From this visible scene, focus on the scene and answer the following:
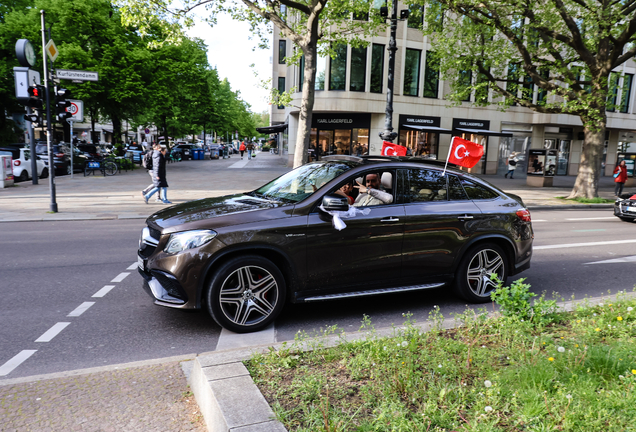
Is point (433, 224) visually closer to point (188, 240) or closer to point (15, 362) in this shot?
point (188, 240)

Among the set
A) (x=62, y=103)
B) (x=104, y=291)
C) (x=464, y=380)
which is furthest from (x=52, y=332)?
(x=62, y=103)

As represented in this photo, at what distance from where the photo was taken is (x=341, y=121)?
31078 mm

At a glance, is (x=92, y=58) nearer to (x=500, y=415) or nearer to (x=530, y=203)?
(x=530, y=203)

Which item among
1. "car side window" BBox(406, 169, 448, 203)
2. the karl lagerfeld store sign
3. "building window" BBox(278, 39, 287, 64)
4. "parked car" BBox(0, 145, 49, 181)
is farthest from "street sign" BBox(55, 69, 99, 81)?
"building window" BBox(278, 39, 287, 64)

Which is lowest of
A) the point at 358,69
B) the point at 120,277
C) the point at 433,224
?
the point at 120,277

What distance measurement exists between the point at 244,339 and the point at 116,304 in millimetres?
1943

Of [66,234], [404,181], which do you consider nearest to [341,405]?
[404,181]

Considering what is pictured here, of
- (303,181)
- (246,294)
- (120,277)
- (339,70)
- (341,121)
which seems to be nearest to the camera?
(246,294)

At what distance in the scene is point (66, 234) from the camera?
1016cm

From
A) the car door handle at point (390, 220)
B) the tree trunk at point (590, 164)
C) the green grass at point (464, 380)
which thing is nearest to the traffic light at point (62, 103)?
the car door handle at point (390, 220)

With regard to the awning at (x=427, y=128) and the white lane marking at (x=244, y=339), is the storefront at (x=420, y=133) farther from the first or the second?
the white lane marking at (x=244, y=339)

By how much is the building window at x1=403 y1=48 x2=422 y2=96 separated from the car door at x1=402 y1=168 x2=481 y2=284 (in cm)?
2617

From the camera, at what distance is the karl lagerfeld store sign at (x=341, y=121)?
3050 centimetres

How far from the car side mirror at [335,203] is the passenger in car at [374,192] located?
55cm
